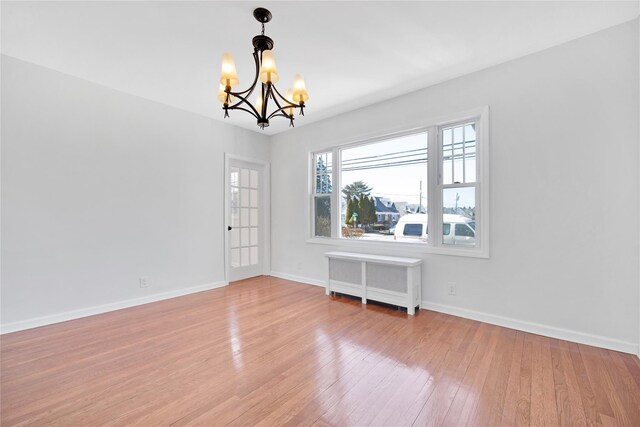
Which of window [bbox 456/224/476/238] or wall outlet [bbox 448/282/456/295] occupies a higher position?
window [bbox 456/224/476/238]

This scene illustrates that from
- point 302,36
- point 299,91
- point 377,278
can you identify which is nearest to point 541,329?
point 377,278

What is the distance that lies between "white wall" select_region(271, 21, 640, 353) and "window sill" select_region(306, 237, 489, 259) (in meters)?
0.08

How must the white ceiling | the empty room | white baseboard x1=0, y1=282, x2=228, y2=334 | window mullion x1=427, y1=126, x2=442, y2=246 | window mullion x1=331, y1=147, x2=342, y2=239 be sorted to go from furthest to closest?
1. window mullion x1=331, y1=147, x2=342, y2=239
2. window mullion x1=427, y1=126, x2=442, y2=246
3. white baseboard x1=0, y1=282, x2=228, y2=334
4. the white ceiling
5. the empty room

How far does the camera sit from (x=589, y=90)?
2.41m

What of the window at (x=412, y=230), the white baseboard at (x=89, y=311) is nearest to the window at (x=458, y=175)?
the window at (x=412, y=230)

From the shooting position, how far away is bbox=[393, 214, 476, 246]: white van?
3.13 metres

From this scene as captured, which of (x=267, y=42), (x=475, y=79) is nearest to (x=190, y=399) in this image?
(x=267, y=42)

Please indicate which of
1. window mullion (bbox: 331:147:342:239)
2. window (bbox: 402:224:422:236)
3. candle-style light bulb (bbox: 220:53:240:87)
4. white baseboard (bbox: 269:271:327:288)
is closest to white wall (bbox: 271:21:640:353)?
window (bbox: 402:224:422:236)

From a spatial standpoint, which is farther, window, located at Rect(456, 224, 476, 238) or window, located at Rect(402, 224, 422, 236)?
window, located at Rect(402, 224, 422, 236)

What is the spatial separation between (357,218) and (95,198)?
11.1ft

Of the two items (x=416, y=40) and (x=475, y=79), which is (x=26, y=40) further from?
(x=475, y=79)

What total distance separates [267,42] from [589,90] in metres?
2.83

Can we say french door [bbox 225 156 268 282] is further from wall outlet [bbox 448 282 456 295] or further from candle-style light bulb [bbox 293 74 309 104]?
wall outlet [bbox 448 282 456 295]

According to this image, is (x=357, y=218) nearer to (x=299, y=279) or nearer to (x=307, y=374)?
(x=299, y=279)
